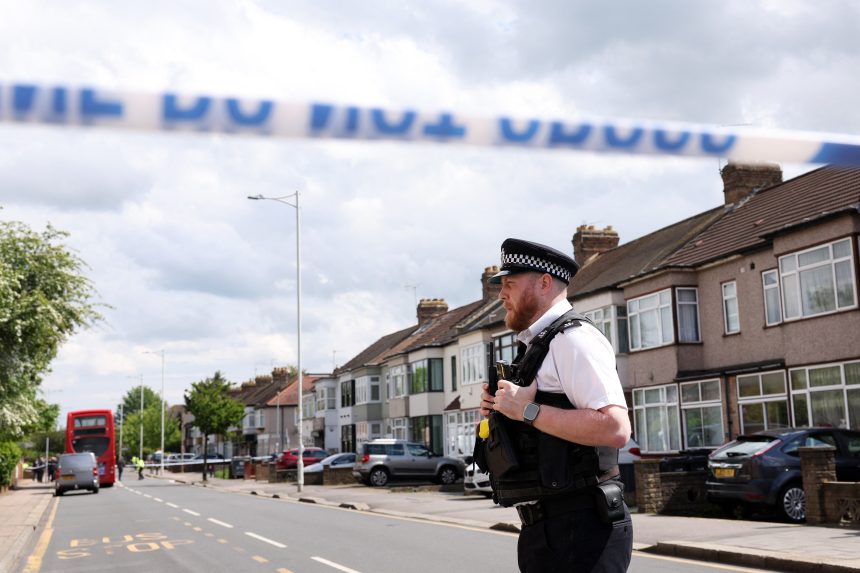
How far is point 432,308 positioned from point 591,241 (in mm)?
23548

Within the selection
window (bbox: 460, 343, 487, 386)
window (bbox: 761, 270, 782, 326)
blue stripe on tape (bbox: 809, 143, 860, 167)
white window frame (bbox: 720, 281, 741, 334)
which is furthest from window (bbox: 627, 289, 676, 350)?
blue stripe on tape (bbox: 809, 143, 860, 167)

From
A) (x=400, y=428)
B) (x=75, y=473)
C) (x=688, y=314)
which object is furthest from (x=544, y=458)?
(x=400, y=428)

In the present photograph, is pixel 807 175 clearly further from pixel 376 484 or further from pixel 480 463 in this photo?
pixel 480 463

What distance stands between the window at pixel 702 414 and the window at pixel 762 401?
117 centimetres

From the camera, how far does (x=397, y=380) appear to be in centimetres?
5900

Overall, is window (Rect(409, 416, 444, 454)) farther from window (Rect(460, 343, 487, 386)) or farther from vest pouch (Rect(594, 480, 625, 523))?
vest pouch (Rect(594, 480, 625, 523))

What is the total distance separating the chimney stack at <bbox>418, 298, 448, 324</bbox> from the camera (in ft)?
214

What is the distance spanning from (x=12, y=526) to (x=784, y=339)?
20.1 m

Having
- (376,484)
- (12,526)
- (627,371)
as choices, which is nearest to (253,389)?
(376,484)

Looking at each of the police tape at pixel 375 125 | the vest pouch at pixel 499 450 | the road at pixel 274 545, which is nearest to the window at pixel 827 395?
the road at pixel 274 545

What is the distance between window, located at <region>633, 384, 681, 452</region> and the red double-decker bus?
100 ft

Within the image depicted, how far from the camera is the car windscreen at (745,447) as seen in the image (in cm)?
1681

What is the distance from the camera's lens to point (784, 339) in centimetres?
2509

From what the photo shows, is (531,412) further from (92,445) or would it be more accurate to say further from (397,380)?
(397,380)
